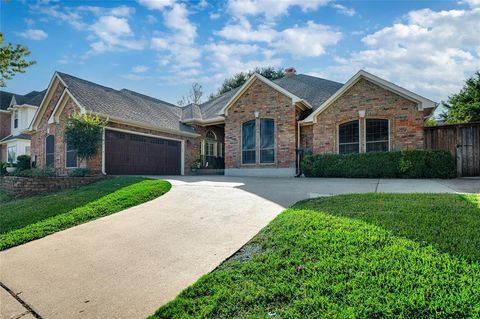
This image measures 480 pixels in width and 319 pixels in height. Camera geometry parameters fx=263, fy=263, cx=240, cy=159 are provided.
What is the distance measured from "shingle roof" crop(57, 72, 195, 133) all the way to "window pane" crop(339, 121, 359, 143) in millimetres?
9919

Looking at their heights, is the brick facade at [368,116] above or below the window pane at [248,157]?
above

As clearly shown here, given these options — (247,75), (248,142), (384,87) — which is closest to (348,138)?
(384,87)

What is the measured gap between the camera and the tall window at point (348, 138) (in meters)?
13.0

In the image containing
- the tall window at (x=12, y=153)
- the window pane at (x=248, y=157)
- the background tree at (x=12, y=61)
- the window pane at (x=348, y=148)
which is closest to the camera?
the background tree at (x=12, y=61)

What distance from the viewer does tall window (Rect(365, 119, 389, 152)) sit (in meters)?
12.4

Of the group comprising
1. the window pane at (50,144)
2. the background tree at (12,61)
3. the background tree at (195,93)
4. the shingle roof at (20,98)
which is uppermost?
the background tree at (195,93)

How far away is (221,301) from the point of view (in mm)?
2621

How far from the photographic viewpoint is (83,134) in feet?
39.5

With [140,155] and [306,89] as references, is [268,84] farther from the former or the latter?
[140,155]

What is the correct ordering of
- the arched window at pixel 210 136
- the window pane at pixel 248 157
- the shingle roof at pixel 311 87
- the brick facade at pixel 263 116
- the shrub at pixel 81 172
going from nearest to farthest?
the shrub at pixel 81 172 → the brick facade at pixel 263 116 → the window pane at pixel 248 157 → the shingle roof at pixel 311 87 → the arched window at pixel 210 136

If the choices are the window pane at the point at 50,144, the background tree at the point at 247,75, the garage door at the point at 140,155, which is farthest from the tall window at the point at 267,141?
the background tree at the point at 247,75

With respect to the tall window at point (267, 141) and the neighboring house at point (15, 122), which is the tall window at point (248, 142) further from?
the neighboring house at point (15, 122)

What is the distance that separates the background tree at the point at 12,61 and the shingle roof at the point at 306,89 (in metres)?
11.8

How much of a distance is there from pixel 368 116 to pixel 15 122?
29972 mm
